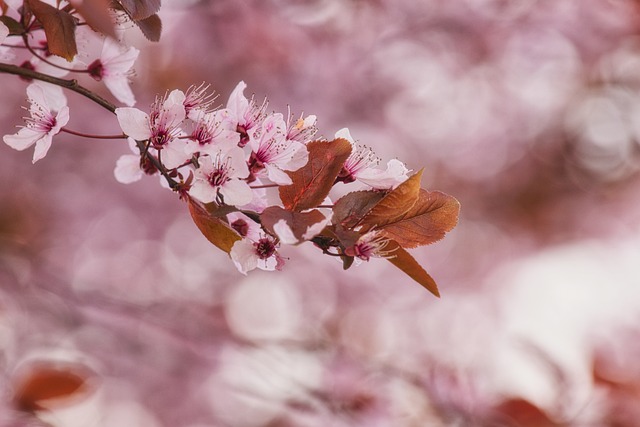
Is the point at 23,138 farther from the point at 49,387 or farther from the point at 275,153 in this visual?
the point at 49,387

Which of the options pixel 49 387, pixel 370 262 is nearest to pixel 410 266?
pixel 49 387

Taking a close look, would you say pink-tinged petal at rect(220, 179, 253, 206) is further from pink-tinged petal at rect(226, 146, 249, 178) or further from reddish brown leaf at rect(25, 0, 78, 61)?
reddish brown leaf at rect(25, 0, 78, 61)

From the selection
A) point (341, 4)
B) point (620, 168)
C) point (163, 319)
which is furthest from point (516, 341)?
point (620, 168)

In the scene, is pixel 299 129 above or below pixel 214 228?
above

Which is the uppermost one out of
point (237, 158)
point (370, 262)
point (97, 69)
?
point (370, 262)

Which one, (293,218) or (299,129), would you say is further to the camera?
(299,129)

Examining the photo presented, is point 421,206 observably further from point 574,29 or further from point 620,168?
point 620,168
